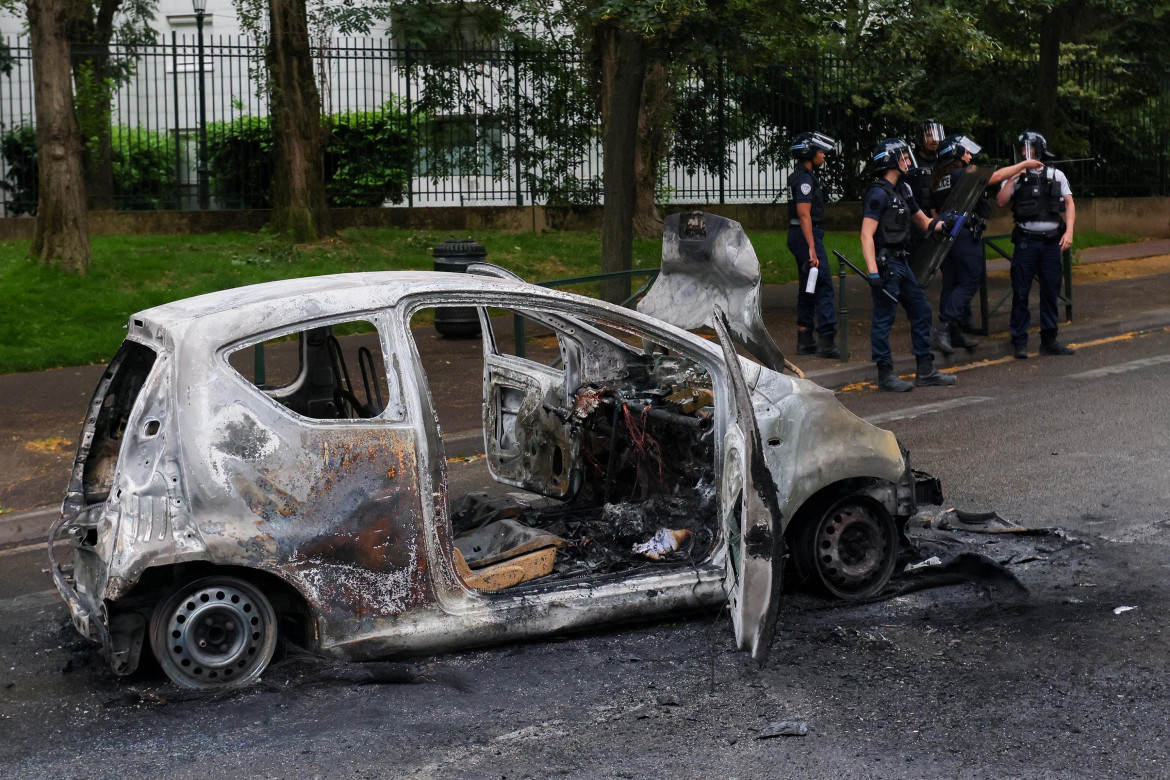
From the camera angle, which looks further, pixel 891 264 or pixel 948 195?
pixel 948 195

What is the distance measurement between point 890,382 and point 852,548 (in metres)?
5.29

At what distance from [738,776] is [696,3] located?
28.4 feet

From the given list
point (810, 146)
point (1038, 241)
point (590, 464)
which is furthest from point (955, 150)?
point (590, 464)

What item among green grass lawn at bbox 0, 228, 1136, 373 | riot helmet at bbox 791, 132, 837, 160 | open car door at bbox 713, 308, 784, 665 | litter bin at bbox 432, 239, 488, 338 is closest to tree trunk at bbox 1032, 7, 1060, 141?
green grass lawn at bbox 0, 228, 1136, 373

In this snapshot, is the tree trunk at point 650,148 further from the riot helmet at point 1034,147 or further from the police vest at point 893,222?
the police vest at point 893,222

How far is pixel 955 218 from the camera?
1177 centimetres

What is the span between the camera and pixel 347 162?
21.5 meters

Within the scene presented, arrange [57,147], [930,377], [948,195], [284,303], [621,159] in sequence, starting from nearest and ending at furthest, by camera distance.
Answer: [284,303] → [930,377] → [948,195] → [621,159] → [57,147]

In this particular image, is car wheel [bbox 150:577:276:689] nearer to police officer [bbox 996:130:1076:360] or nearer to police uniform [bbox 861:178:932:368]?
police uniform [bbox 861:178:932:368]

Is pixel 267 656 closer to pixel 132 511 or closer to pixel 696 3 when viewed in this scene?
pixel 132 511

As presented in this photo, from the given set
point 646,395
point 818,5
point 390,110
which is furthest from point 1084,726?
point 390,110

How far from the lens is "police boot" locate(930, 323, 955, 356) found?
38.7 feet

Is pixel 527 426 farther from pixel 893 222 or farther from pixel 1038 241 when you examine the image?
pixel 1038 241

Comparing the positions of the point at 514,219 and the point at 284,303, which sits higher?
the point at 514,219
